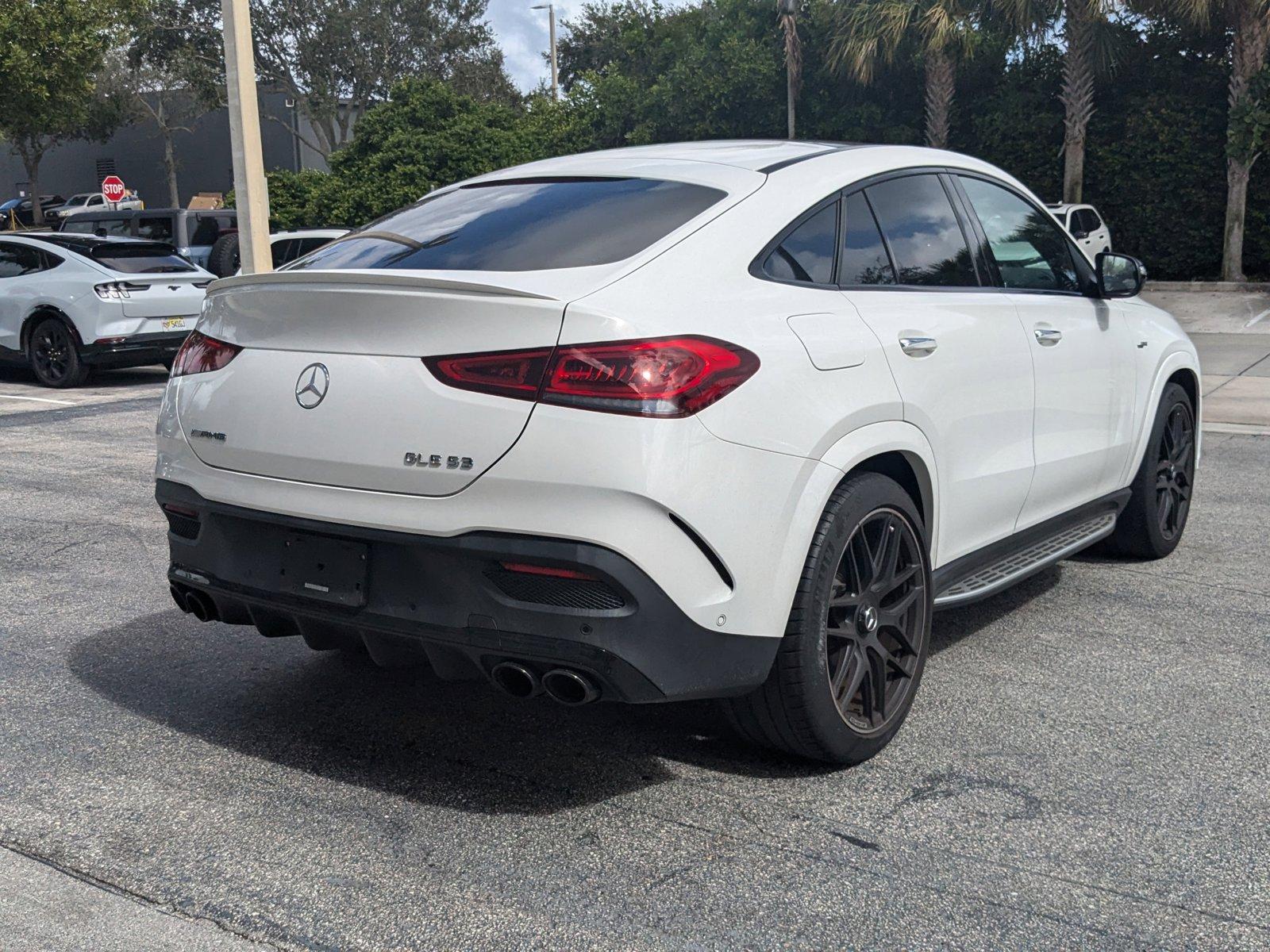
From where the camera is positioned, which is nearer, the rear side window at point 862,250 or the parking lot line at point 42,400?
the rear side window at point 862,250

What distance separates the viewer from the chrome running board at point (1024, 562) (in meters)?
4.07

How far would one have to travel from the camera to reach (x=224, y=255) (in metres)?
16.5

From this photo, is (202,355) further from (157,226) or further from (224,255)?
(157,226)

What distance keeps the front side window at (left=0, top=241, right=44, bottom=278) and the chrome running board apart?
1151 centimetres

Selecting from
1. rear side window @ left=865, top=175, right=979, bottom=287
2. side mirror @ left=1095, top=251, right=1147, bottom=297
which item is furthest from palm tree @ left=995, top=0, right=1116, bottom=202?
rear side window @ left=865, top=175, right=979, bottom=287

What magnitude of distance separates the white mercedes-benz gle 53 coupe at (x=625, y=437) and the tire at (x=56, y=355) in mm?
10149

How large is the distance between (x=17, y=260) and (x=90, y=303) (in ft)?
4.63

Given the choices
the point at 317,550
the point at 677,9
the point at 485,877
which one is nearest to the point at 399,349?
the point at 317,550

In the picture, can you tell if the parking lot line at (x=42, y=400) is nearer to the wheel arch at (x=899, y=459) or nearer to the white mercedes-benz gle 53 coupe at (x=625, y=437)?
the white mercedes-benz gle 53 coupe at (x=625, y=437)

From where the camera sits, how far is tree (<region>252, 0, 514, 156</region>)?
135 ft

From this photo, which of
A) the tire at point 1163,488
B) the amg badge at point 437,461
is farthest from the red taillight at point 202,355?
the tire at point 1163,488

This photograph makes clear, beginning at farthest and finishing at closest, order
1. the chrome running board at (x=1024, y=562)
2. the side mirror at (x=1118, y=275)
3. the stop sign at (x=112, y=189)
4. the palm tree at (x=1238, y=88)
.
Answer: the stop sign at (x=112, y=189)
the palm tree at (x=1238, y=88)
the side mirror at (x=1118, y=275)
the chrome running board at (x=1024, y=562)

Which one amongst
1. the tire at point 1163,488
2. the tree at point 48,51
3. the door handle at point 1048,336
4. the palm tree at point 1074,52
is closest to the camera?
the door handle at point 1048,336

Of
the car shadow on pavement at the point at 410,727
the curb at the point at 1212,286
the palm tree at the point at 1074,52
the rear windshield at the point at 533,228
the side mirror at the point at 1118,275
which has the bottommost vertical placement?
the car shadow on pavement at the point at 410,727
